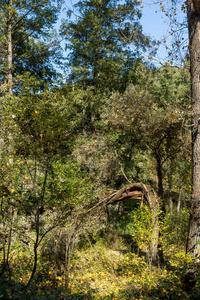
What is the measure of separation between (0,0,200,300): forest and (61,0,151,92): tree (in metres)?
0.07

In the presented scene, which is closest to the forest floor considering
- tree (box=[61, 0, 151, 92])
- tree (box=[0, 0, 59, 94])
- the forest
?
the forest

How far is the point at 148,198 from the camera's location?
5508mm

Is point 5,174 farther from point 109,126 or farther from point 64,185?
point 109,126

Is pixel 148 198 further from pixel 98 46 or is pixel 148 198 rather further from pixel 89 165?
pixel 98 46

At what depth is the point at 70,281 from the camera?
15.6 feet

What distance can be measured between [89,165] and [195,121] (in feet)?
17.1

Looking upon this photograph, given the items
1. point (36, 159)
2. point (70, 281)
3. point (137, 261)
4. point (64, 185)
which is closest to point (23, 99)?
point (36, 159)

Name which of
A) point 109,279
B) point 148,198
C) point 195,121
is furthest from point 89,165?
point 195,121

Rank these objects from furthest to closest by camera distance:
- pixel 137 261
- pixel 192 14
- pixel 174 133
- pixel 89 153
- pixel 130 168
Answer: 1. pixel 130 168
2. pixel 89 153
3. pixel 174 133
4. pixel 137 261
5. pixel 192 14

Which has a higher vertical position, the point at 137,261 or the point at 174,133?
the point at 174,133

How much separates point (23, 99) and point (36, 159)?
3.82ft

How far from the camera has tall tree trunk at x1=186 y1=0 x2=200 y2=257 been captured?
4.29 m

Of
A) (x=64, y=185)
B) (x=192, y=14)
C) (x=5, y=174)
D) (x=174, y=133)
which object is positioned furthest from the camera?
(x=174, y=133)

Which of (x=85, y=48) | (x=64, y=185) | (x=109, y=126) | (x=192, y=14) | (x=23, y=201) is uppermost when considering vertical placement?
(x=85, y=48)
